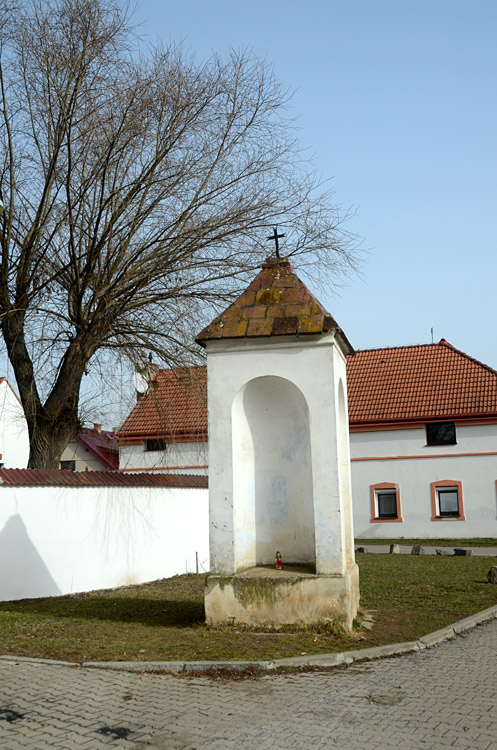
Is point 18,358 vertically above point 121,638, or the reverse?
point 18,358

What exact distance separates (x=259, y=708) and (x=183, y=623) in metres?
3.80

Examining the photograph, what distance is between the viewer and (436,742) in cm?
499

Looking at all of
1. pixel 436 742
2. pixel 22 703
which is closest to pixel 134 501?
pixel 22 703

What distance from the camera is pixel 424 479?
29.0m

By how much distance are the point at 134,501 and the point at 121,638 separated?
7.23 metres

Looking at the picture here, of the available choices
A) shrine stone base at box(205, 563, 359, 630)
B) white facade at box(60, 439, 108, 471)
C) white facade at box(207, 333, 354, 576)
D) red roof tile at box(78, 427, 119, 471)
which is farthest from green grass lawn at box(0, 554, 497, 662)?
white facade at box(60, 439, 108, 471)

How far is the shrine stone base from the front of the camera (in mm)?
8602

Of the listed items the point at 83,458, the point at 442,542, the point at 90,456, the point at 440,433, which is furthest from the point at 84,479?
the point at 83,458

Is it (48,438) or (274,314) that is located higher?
(274,314)

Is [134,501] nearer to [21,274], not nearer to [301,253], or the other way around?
[21,274]

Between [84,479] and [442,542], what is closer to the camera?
[84,479]

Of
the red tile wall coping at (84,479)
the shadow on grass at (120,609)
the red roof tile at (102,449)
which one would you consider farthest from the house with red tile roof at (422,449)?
the shadow on grass at (120,609)

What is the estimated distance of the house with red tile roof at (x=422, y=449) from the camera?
2816 centimetres

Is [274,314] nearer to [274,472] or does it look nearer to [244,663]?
[274,472]
